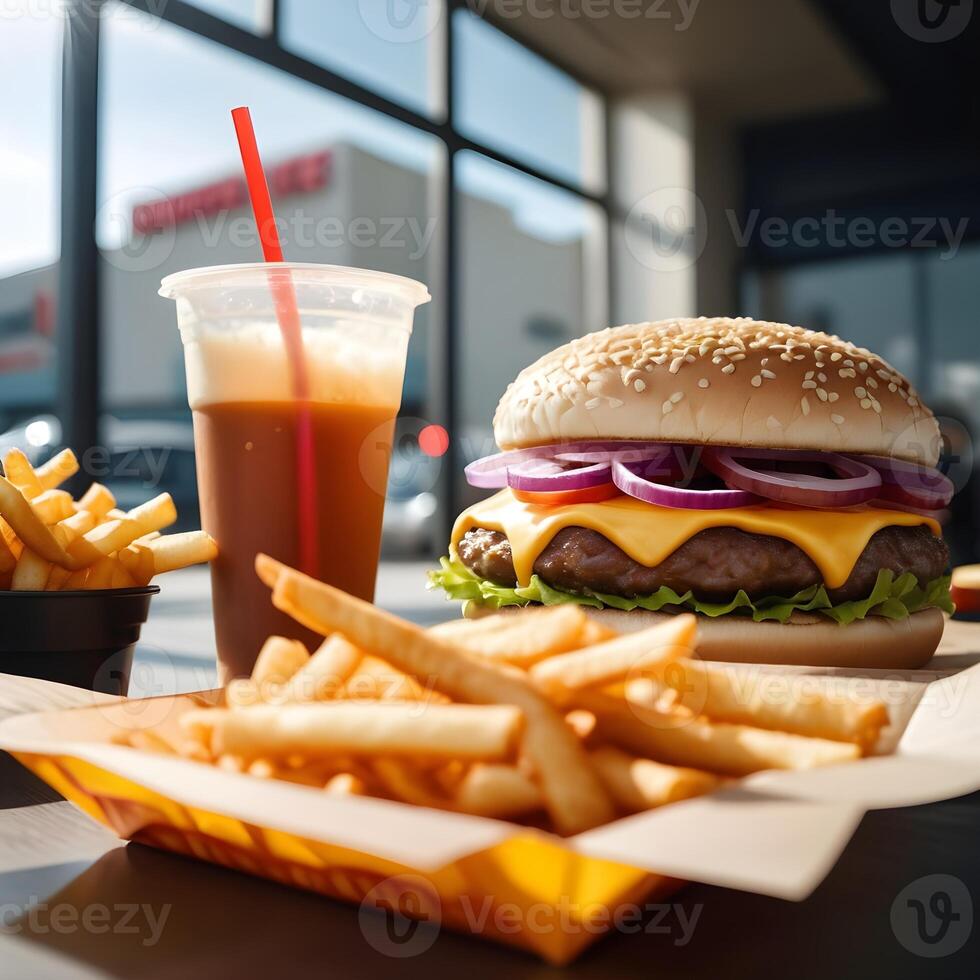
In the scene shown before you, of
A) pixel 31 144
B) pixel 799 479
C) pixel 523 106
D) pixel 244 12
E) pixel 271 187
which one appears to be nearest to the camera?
pixel 799 479

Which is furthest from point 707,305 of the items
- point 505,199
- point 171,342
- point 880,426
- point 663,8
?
point 171,342

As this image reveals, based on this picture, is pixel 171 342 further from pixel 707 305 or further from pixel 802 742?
pixel 802 742

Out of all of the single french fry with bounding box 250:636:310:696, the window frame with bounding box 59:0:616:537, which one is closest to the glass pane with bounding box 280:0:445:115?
the window frame with bounding box 59:0:616:537

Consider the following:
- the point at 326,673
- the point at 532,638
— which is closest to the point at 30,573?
the point at 326,673

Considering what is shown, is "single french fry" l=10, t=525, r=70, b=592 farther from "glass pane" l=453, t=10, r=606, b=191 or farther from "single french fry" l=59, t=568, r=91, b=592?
"glass pane" l=453, t=10, r=606, b=191

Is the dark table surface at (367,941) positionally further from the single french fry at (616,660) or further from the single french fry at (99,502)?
the single french fry at (99,502)

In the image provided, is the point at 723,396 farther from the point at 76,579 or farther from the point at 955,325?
the point at 955,325
